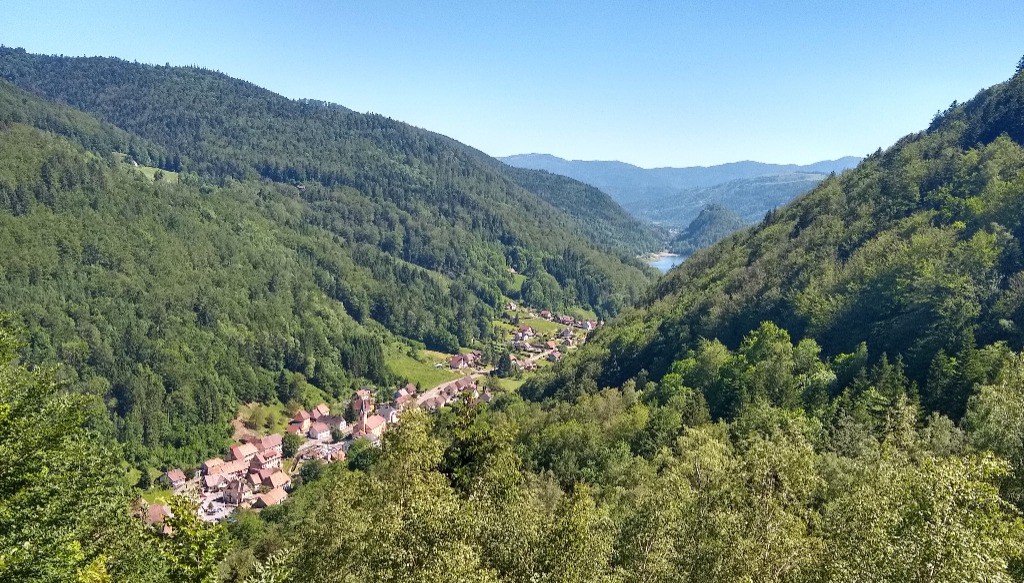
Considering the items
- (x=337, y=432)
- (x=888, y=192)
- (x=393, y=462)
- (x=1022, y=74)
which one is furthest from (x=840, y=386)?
(x=1022, y=74)

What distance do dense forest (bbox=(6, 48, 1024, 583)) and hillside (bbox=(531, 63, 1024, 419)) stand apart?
0.37 metres

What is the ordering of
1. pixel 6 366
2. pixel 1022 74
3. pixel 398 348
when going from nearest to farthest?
pixel 6 366, pixel 1022 74, pixel 398 348

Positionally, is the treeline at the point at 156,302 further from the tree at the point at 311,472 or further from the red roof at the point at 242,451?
the tree at the point at 311,472

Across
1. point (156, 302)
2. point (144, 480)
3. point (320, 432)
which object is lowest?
point (320, 432)

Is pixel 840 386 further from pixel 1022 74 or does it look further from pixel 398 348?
pixel 398 348

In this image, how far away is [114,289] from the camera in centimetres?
13338

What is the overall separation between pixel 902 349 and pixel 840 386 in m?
7.40

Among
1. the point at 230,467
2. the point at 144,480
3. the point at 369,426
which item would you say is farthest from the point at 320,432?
the point at 144,480

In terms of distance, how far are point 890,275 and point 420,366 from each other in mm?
127354

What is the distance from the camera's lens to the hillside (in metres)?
51.1

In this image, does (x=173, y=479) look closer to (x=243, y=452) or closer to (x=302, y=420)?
(x=243, y=452)

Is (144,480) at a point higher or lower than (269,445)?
lower

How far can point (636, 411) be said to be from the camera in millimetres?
58906

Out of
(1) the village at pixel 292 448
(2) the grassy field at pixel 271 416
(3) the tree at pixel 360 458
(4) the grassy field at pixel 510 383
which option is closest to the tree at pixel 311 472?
(1) the village at pixel 292 448
